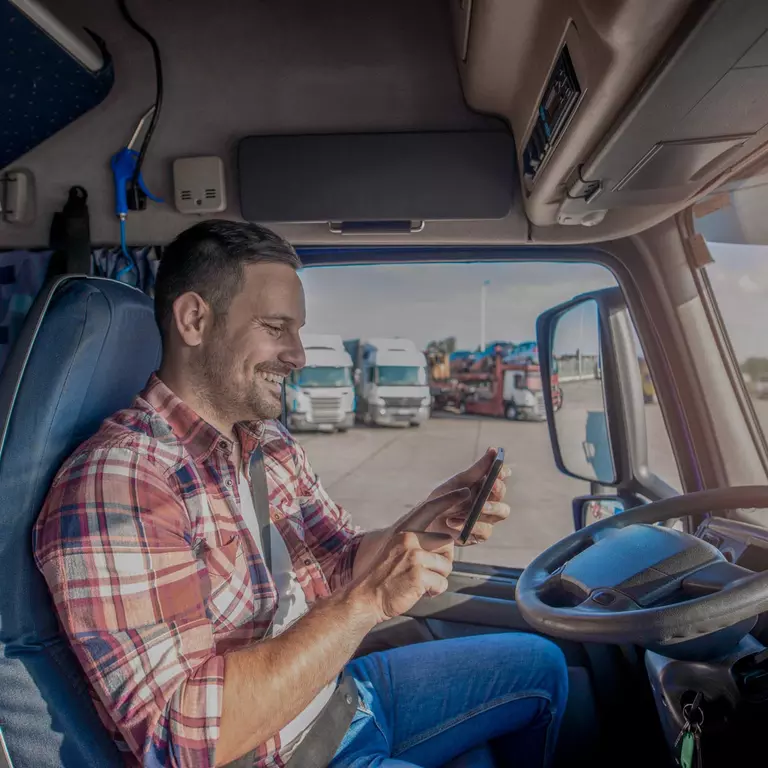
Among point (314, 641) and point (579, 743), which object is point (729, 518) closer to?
point (579, 743)

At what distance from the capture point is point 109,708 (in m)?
0.97

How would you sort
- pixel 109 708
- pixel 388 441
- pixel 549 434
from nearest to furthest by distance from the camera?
pixel 109 708, pixel 549 434, pixel 388 441

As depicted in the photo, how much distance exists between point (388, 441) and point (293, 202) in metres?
5.40

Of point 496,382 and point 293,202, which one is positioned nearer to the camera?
point 293,202

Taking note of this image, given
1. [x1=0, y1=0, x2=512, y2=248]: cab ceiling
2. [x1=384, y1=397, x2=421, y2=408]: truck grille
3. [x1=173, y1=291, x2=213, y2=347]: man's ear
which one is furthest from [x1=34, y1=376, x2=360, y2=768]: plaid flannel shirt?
[x1=384, y1=397, x2=421, y2=408]: truck grille

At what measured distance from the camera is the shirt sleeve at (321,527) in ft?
5.57

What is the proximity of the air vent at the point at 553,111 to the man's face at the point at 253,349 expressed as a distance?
649 mm

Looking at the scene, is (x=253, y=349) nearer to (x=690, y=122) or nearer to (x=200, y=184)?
(x=200, y=184)

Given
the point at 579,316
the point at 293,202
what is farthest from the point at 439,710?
the point at 293,202

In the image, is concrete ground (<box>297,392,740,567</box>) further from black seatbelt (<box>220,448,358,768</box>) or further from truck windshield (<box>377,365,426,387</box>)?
black seatbelt (<box>220,448,358,768</box>)

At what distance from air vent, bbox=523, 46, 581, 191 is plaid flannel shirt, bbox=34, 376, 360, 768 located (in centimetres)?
93

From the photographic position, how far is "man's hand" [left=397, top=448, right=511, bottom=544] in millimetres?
1408

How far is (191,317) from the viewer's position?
1394 mm

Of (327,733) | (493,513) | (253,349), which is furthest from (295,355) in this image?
(327,733)
